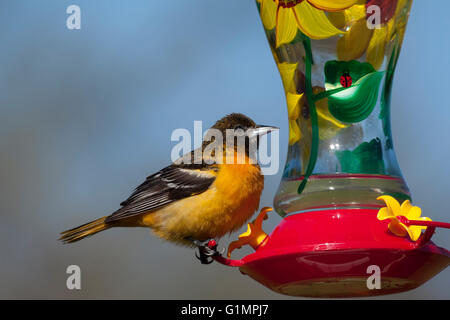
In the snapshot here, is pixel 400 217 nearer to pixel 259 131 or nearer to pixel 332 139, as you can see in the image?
pixel 332 139

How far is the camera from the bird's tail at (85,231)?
5.07m

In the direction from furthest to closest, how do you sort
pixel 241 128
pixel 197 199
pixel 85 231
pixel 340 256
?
1. pixel 241 128
2. pixel 85 231
3. pixel 197 199
4. pixel 340 256

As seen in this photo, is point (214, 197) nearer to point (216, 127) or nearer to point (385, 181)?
point (216, 127)

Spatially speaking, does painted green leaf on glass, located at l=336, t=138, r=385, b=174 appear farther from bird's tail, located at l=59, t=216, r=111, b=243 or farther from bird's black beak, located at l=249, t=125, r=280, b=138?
bird's tail, located at l=59, t=216, r=111, b=243

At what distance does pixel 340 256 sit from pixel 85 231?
105 inches

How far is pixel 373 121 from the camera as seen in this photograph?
375 cm

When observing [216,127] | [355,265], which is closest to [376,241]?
[355,265]

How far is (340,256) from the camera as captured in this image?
10.1ft

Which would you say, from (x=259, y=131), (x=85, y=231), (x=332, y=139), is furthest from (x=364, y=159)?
(x=85, y=231)

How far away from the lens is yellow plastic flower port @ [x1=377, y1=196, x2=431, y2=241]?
10.1ft

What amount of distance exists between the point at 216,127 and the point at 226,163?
0.64m

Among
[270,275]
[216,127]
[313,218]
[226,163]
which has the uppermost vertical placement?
[216,127]

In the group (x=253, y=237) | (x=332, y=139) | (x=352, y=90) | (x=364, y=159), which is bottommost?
(x=253, y=237)

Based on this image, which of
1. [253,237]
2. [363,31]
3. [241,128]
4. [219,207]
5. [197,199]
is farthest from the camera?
[241,128]
